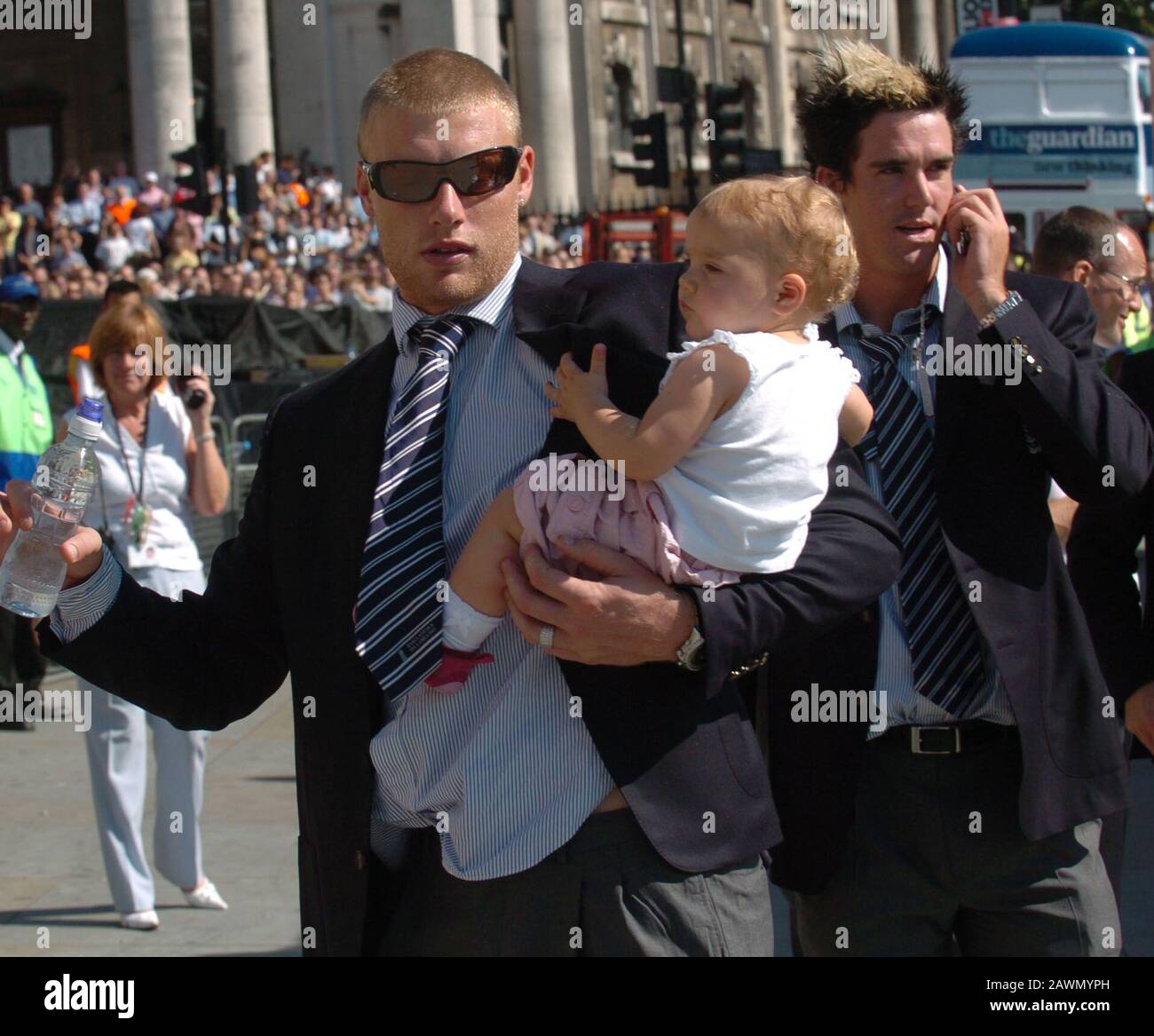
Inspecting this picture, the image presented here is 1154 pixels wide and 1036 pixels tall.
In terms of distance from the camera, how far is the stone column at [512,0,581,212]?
139 ft

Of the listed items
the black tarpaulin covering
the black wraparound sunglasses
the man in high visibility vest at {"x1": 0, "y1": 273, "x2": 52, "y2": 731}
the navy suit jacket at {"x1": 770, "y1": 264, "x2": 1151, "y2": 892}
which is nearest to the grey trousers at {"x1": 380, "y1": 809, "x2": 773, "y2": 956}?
the navy suit jacket at {"x1": 770, "y1": 264, "x2": 1151, "y2": 892}

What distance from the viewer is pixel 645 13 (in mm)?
54750

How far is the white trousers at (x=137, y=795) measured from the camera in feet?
22.2

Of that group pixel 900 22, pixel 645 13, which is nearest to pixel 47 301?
pixel 645 13

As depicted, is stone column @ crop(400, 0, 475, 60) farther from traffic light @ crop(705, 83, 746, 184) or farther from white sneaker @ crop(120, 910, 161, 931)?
white sneaker @ crop(120, 910, 161, 931)

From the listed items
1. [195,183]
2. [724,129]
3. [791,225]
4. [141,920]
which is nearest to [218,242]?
[195,183]

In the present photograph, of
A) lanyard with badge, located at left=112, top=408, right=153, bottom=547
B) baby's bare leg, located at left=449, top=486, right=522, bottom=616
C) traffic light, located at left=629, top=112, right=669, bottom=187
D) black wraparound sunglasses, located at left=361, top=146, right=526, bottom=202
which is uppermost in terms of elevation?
traffic light, located at left=629, top=112, right=669, bottom=187

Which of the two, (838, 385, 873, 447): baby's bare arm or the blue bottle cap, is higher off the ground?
the blue bottle cap

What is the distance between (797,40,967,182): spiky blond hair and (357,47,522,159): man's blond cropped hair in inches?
35.5

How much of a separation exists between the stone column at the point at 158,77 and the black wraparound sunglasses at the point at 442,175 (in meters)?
30.1

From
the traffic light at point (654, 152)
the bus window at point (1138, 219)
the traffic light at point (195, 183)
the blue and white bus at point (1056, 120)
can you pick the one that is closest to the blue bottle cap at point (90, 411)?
the traffic light at point (654, 152)

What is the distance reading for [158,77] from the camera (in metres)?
32.4

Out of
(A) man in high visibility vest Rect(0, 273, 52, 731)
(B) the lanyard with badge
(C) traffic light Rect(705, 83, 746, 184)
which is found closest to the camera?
(B) the lanyard with badge

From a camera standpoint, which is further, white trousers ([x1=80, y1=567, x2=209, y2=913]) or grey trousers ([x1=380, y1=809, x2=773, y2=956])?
white trousers ([x1=80, y1=567, x2=209, y2=913])
